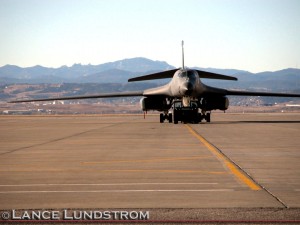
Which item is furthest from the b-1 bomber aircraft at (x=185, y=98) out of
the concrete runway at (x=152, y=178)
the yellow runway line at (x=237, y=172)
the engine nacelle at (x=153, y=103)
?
the yellow runway line at (x=237, y=172)

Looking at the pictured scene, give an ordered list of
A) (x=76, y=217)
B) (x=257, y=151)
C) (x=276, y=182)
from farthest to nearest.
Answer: (x=257, y=151) < (x=276, y=182) < (x=76, y=217)

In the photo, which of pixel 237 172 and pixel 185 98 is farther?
pixel 185 98

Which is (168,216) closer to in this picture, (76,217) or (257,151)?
(76,217)

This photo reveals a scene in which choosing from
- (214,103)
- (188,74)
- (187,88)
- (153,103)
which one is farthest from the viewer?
(153,103)

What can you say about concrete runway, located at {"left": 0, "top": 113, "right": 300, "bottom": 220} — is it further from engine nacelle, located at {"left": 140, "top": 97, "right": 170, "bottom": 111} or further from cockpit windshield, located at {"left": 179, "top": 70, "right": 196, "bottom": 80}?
engine nacelle, located at {"left": 140, "top": 97, "right": 170, "bottom": 111}

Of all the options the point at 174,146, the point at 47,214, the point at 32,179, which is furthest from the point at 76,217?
the point at 174,146

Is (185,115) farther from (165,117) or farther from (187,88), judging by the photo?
(165,117)

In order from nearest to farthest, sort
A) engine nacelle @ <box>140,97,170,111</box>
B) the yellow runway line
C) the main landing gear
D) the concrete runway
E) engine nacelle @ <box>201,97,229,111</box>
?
1. the concrete runway
2. the yellow runway line
3. the main landing gear
4. engine nacelle @ <box>201,97,229,111</box>
5. engine nacelle @ <box>140,97,170,111</box>

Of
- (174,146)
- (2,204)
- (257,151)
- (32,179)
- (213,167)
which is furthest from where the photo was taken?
(174,146)

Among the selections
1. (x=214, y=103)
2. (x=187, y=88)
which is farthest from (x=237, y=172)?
(x=214, y=103)

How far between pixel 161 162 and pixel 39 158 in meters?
3.28

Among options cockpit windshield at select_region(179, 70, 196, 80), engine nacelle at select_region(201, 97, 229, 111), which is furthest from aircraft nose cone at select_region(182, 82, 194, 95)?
engine nacelle at select_region(201, 97, 229, 111)

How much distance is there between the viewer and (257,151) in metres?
14.9

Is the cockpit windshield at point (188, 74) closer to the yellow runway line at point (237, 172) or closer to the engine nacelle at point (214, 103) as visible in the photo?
the engine nacelle at point (214, 103)
